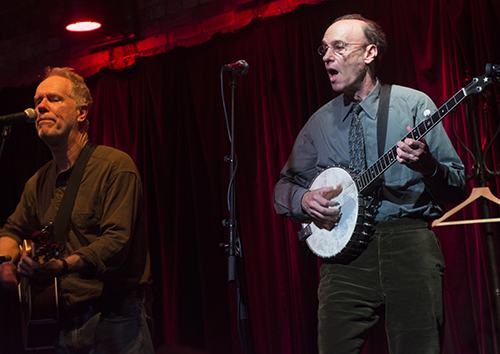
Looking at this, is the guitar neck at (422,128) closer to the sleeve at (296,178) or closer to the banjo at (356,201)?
the banjo at (356,201)

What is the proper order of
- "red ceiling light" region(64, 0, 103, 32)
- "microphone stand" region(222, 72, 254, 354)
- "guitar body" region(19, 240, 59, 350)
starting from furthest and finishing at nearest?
"red ceiling light" region(64, 0, 103, 32) < "microphone stand" region(222, 72, 254, 354) < "guitar body" region(19, 240, 59, 350)

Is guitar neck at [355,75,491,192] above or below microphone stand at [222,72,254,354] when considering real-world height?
above

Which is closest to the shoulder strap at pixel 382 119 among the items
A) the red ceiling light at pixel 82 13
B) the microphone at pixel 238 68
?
the microphone at pixel 238 68

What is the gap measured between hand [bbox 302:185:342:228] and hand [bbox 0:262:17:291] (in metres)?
1.45

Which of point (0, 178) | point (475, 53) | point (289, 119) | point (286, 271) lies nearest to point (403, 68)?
point (475, 53)

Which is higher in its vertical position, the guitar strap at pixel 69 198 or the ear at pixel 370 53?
the ear at pixel 370 53

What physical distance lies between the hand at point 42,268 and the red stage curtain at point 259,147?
6.96 ft

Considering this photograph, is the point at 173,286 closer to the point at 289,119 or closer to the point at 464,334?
the point at 289,119

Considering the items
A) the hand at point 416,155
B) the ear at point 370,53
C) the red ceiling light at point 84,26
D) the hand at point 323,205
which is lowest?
the hand at point 323,205

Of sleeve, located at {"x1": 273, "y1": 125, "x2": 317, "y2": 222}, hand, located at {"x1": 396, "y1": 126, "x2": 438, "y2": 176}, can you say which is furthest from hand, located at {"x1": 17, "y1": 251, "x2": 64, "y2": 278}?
hand, located at {"x1": 396, "y1": 126, "x2": 438, "y2": 176}

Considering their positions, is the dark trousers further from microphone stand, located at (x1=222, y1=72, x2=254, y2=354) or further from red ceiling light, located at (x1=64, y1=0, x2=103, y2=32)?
red ceiling light, located at (x1=64, y1=0, x2=103, y2=32)

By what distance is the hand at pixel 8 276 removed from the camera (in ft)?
8.31

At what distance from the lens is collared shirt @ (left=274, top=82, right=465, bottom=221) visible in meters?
2.23

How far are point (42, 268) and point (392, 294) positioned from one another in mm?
1455
